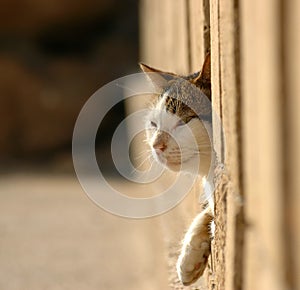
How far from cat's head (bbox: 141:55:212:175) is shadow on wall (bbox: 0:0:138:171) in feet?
18.3

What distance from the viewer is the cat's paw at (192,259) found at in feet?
7.06

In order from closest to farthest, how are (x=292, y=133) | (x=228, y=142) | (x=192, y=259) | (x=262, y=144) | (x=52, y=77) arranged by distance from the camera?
1. (x=292, y=133)
2. (x=262, y=144)
3. (x=228, y=142)
4. (x=192, y=259)
5. (x=52, y=77)

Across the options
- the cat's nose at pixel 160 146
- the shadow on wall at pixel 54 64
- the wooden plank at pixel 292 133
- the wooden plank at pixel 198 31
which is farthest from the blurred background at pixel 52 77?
the wooden plank at pixel 292 133

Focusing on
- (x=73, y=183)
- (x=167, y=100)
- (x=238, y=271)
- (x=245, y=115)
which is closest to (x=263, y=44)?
(x=245, y=115)

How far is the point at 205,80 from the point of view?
88.0 inches

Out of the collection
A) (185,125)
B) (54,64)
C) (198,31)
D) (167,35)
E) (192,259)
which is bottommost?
(192,259)

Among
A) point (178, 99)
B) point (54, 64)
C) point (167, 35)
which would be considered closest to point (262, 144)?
point (178, 99)

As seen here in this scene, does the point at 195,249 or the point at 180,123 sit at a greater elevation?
the point at 180,123

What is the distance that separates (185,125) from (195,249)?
333 millimetres

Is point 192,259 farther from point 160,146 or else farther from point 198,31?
point 198,31

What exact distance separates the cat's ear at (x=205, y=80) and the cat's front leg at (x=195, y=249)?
0.33 m

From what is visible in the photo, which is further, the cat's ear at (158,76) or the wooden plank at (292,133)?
the cat's ear at (158,76)

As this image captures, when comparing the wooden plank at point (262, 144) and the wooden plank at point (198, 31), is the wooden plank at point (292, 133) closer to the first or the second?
the wooden plank at point (262, 144)

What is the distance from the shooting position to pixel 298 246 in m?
0.93
